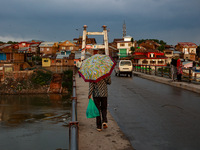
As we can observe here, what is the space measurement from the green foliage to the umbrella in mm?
56906

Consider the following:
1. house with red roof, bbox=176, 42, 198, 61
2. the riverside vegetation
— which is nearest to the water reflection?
the riverside vegetation

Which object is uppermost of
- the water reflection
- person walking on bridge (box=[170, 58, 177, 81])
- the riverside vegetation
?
person walking on bridge (box=[170, 58, 177, 81])

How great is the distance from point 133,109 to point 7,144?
1194 cm

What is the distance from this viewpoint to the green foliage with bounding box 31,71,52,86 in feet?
200

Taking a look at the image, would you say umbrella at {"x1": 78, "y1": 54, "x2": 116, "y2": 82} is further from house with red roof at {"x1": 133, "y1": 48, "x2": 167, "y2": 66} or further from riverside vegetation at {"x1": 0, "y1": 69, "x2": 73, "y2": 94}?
house with red roof at {"x1": 133, "y1": 48, "x2": 167, "y2": 66}

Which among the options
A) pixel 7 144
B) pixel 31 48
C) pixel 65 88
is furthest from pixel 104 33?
pixel 31 48

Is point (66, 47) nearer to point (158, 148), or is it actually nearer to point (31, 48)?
point (31, 48)

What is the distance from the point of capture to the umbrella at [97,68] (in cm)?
538

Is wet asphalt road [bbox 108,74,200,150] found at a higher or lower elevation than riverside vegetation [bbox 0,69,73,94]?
higher

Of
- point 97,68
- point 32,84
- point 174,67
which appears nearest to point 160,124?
point 97,68

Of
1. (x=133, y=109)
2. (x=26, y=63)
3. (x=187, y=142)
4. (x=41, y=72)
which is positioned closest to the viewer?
(x=187, y=142)

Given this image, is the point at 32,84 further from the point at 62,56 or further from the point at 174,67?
the point at 174,67

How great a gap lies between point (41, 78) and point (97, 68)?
192 feet

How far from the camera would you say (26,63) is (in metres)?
69.9
